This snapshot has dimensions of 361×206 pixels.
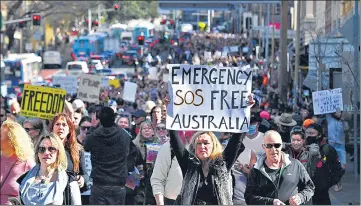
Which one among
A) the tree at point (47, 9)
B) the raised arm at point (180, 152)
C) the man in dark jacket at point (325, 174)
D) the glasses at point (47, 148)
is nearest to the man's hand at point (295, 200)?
the raised arm at point (180, 152)

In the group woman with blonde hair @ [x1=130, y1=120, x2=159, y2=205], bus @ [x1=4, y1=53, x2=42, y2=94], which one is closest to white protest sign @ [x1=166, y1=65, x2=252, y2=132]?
woman with blonde hair @ [x1=130, y1=120, x2=159, y2=205]

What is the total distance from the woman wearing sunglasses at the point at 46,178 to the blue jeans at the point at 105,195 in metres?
2.77

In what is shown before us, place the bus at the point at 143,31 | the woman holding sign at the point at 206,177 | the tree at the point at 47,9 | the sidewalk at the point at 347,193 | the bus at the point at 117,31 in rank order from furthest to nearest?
1. the bus at the point at 143,31
2. the bus at the point at 117,31
3. the tree at the point at 47,9
4. the sidewalk at the point at 347,193
5. the woman holding sign at the point at 206,177

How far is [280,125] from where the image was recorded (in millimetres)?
16594

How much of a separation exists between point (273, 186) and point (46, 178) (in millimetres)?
1837

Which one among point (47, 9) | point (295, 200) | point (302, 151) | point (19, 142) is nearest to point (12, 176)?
point (19, 142)

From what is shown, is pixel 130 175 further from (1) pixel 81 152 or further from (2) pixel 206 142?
(2) pixel 206 142

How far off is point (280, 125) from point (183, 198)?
295 inches

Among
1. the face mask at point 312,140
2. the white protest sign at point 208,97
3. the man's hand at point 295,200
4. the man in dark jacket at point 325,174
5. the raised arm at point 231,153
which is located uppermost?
the white protest sign at point 208,97

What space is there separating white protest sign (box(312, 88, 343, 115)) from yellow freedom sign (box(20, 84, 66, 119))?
13.6 ft

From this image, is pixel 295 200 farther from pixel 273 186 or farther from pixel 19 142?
pixel 19 142

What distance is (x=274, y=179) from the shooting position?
945 centimetres

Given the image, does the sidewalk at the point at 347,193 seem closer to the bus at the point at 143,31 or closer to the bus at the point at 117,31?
the bus at the point at 117,31

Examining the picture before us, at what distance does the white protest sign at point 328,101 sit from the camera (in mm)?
18509
